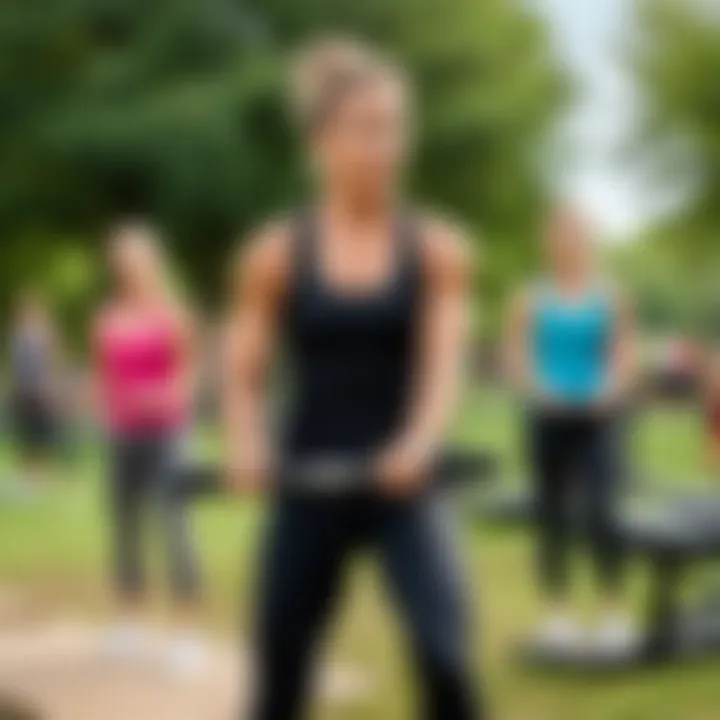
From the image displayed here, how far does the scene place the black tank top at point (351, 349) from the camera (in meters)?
3.14

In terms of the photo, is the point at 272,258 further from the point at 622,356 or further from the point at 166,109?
the point at 166,109

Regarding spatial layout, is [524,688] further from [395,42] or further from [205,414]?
[395,42]

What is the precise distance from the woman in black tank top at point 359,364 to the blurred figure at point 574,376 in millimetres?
2326

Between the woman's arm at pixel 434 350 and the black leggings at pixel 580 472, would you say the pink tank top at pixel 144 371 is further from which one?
the woman's arm at pixel 434 350

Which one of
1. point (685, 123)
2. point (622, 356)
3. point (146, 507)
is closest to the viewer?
point (622, 356)

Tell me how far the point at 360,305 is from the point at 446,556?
43 centimetres

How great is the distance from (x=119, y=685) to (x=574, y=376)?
1542mm

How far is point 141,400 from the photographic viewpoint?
21.5 feet

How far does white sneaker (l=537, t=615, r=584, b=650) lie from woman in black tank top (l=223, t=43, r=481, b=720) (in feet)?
8.02

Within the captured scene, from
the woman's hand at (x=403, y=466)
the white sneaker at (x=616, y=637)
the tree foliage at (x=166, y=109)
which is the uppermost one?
the tree foliage at (x=166, y=109)

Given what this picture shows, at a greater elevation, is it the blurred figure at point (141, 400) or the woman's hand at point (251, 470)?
the blurred figure at point (141, 400)

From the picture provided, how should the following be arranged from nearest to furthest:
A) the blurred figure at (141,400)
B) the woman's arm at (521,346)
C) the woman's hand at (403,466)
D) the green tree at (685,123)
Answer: the woman's hand at (403,466), the woman's arm at (521,346), the blurred figure at (141,400), the green tree at (685,123)

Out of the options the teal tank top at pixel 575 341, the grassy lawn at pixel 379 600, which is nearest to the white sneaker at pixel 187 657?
the grassy lawn at pixel 379 600

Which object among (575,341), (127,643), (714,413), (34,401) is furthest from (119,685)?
(34,401)
